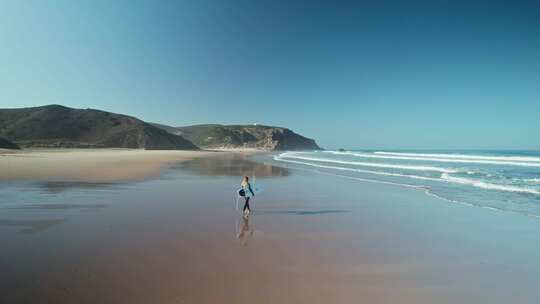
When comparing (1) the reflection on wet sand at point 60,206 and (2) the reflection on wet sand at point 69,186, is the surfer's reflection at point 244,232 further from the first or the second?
(2) the reflection on wet sand at point 69,186

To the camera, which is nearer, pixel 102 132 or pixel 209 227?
pixel 209 227

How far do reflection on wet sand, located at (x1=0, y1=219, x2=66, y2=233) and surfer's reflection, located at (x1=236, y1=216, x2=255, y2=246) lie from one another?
4926 mm

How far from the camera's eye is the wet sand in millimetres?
4129

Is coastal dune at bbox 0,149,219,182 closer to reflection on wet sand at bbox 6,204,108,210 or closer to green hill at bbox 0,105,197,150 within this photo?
reflection on wet sand at bbox 6,204,108,210

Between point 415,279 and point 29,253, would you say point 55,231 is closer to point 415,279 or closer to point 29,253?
point 29,253

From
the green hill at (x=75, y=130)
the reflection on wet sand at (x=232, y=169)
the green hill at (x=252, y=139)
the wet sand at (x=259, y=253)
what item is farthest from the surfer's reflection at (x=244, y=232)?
the green hill at (x=252, y=139)

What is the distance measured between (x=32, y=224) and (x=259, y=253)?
20.6ft

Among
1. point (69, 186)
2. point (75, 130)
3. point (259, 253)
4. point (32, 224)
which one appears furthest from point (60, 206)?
point (75, 130)

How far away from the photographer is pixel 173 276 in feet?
14.8

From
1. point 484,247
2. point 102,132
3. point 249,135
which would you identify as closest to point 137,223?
point 484,247

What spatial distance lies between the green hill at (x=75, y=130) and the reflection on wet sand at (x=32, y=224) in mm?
88378

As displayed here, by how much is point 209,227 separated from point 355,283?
4.38 meters

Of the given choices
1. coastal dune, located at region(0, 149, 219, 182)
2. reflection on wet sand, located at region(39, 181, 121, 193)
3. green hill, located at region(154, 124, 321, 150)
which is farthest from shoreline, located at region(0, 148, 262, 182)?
green hill, located at region(154, 124, 321, 150)

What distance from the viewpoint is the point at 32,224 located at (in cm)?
717
